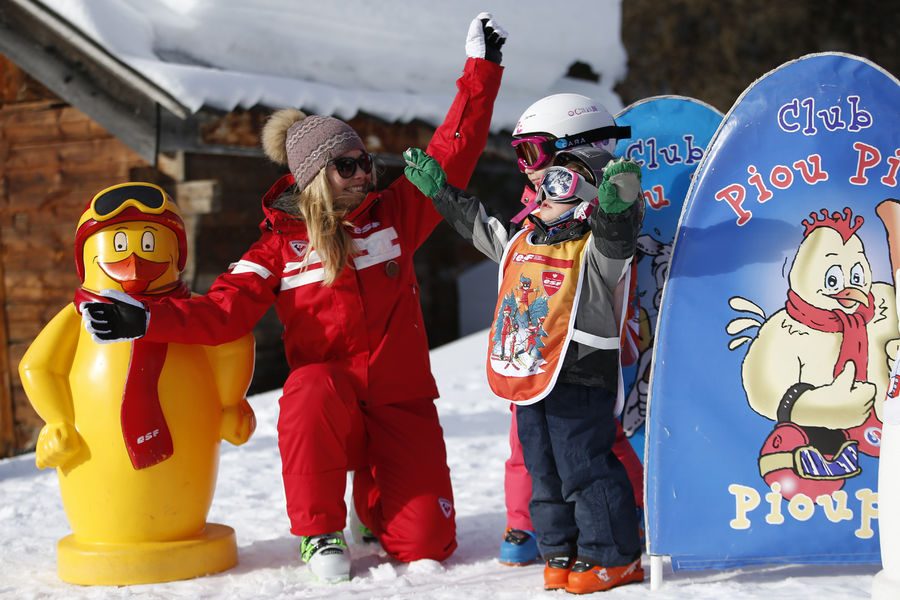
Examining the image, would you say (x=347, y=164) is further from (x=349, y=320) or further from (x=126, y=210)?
(x=126, y=210)

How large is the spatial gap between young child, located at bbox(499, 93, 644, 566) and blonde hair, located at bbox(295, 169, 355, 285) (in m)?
0.55

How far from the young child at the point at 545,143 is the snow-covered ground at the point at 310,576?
0.34 feet

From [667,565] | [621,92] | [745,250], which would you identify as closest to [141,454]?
[667,565]

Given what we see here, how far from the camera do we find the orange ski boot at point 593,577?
281 cm

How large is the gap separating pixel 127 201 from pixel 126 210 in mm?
28

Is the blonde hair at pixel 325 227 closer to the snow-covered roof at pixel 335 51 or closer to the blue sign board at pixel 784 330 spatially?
the blue sign board at pixel 784 330

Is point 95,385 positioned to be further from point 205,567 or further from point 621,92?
point 621,92

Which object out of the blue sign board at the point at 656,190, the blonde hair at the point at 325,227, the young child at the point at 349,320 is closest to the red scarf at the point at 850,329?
the blue sign board at the point at 656,190

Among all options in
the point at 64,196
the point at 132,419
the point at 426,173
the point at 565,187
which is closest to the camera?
the point at 565,187

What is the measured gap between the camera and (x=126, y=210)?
125 inches

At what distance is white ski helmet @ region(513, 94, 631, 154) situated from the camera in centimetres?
307

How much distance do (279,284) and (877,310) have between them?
5.67ft

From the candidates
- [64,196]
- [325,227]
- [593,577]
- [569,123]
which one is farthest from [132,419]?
[64,196]

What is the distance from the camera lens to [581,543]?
2867 millimetres
